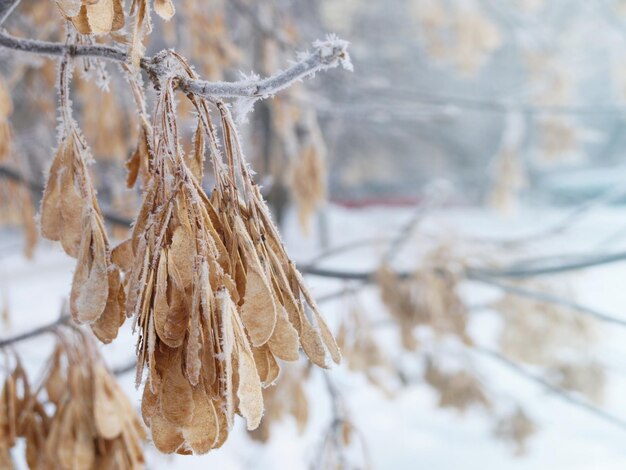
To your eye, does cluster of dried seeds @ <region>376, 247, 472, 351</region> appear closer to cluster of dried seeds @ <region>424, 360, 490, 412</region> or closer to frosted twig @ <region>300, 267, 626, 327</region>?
frosted twig @ <region>300, 267, 626, 327</region>

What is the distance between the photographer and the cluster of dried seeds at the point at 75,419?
533 mm

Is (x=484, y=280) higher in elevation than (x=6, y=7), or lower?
lower

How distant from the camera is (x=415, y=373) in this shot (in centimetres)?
276

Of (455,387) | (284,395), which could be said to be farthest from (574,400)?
(455,387)

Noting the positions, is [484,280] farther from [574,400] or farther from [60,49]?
[60,49]

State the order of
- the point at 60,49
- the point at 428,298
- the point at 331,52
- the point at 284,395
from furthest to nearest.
A: the point at 284,395 → the point at 428,298 → the point at 60,49 → the point at 331,52

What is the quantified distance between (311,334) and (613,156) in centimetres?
545

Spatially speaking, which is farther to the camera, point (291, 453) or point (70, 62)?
point (291, 453)

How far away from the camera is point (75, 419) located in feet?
1.79

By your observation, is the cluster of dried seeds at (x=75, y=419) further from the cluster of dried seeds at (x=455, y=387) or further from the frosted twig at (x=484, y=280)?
the cluster of dried seeds at (x=455, y=387)

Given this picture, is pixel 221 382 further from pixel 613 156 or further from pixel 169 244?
pixel 613 156

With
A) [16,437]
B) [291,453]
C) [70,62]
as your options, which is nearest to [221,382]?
[70,62]

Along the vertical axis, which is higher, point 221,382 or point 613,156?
point 613,156

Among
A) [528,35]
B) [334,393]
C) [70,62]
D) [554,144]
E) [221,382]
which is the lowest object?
[334,393]
